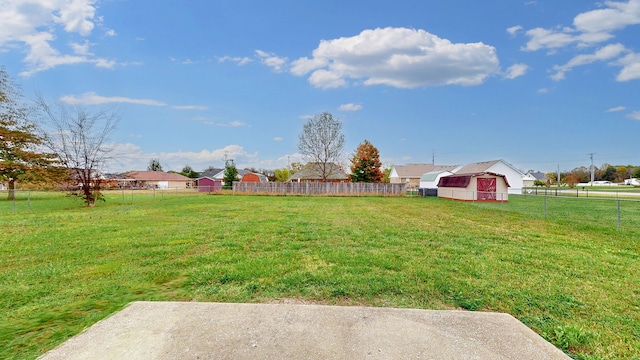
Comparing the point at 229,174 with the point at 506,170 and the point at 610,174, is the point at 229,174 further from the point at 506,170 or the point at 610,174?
the point at 610,174

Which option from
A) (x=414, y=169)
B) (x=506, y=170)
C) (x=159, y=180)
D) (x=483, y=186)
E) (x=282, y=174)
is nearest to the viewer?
(x=483, y=186)

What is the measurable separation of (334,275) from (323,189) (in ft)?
76.9

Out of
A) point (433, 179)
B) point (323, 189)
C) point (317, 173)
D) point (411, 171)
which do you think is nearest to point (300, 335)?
point (323, 189)

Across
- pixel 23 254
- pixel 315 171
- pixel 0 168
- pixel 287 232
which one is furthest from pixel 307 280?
pixel 315 171

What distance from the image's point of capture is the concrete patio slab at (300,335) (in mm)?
2064

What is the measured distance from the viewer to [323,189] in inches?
1081

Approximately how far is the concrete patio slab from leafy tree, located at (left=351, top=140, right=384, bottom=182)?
110 feet

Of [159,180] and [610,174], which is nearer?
[159,180]

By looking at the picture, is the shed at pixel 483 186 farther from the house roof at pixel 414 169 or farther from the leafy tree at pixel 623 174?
the leafy tree at pixel 623 174

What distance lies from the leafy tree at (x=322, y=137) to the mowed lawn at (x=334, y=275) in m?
25.5

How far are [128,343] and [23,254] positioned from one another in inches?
200

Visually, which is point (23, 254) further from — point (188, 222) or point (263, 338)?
point (263, 338)

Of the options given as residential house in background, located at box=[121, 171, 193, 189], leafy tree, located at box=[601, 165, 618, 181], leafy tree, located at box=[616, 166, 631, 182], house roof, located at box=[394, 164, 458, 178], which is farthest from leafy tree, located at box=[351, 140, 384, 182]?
leafy tree, located at box=[601, 165, 618, 181]

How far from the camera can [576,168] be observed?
87.1 metres
